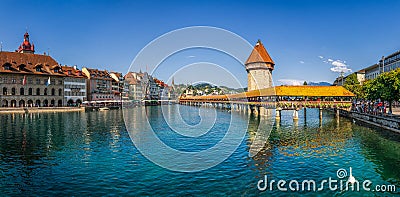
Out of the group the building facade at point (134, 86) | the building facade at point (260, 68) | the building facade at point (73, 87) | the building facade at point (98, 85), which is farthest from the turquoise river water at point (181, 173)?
the building facade at point (134, 86)

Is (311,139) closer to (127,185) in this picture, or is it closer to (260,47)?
(127,185)

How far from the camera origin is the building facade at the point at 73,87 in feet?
269

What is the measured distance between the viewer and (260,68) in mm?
93125

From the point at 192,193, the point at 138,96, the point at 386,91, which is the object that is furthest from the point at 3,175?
the point at 138,96

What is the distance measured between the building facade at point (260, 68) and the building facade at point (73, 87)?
163 feet

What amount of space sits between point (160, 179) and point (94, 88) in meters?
90.1

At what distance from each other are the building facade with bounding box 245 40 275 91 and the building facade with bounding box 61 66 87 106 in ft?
163

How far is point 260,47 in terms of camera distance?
9638 centimetres

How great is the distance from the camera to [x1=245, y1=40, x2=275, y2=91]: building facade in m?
92.0

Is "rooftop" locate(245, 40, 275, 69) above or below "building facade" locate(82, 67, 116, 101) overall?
above

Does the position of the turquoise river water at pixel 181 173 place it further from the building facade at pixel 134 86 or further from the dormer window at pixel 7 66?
the building facade at pixel 134 86

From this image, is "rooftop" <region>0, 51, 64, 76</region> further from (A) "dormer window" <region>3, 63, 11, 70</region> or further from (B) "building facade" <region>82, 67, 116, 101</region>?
(B) "building facade" <region>82, 67, 116, 101</region>

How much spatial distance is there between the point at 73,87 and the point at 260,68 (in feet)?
178

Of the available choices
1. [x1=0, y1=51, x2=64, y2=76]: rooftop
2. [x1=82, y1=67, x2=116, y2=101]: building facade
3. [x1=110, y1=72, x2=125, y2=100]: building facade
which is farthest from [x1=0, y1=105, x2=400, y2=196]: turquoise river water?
[x1=110, y1=72, x2=125, y2=100]: building facade
